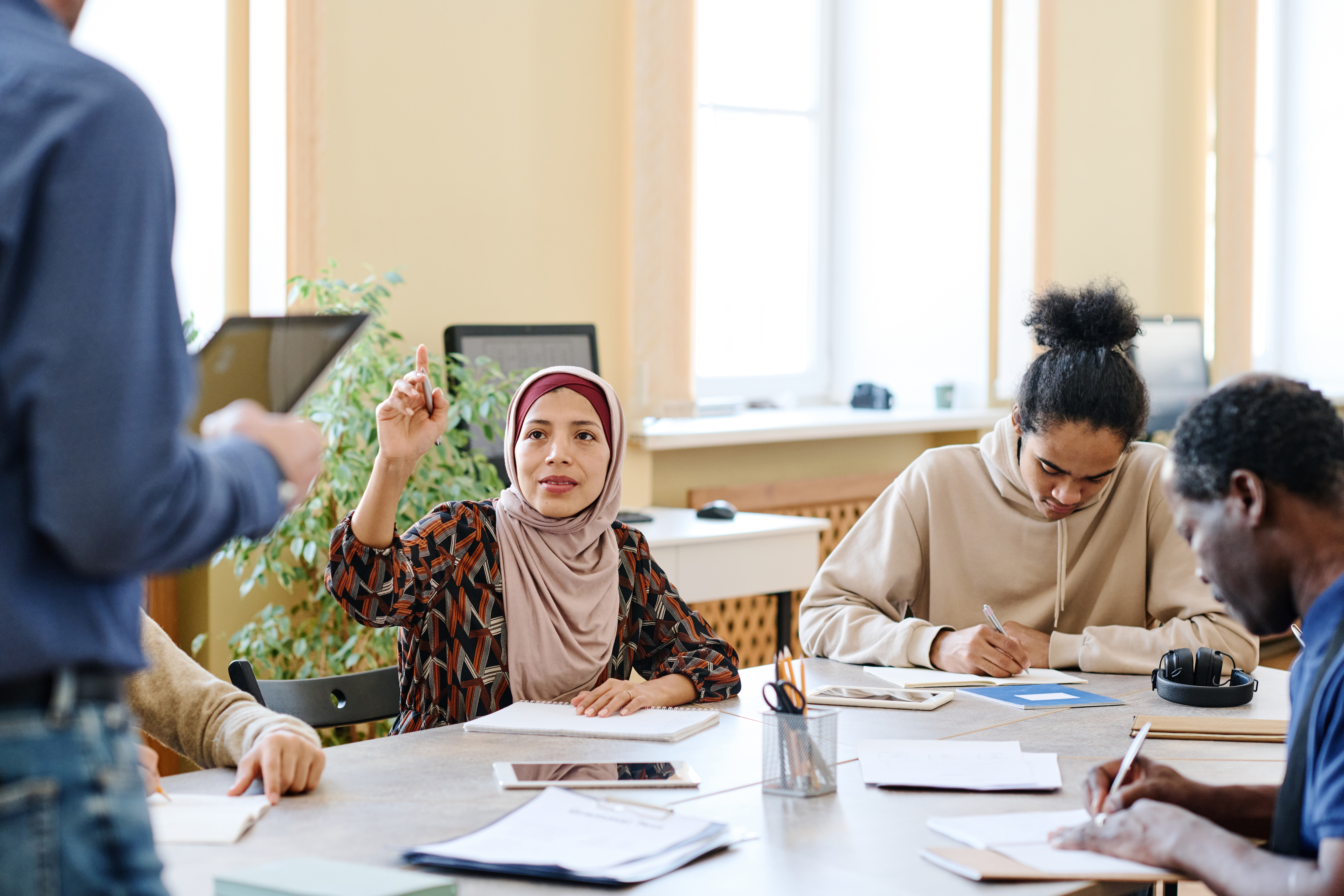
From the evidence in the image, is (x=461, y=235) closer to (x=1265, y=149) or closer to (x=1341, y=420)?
(x=1341, y=420)

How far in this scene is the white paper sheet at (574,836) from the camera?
121 cm

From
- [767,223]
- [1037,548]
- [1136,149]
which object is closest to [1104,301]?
[1037,548]

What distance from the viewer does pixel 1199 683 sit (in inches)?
75.4

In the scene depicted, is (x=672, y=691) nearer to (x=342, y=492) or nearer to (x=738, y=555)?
(x=342, y=492)

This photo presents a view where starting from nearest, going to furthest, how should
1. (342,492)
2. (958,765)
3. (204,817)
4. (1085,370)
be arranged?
(204,817) < (958,765) < (1085,370) < (342,492)

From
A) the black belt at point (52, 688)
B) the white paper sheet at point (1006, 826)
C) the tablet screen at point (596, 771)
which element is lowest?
the white paper sheet at point (1006, 826)

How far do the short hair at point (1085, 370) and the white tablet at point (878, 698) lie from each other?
52 cm

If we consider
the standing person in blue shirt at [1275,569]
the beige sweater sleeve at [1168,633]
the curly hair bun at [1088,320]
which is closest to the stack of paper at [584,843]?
the standing person in blue shirt at [1275,569]

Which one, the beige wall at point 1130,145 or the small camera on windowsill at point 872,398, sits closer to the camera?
the small camera on windowsill at point 872,398

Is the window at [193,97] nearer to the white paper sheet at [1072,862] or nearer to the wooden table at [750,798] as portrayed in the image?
the wooden table at [750,798]

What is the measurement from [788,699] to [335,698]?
2.72 ft

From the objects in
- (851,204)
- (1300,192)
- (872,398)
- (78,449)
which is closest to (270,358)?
(78,449)

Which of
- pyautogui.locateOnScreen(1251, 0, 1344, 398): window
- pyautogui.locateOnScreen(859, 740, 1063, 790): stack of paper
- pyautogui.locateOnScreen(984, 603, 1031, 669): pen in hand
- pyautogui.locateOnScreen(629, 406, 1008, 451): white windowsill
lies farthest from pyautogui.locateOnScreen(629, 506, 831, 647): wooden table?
pyautogui.locateOnScreen(1251, 0, 1344, 398): window

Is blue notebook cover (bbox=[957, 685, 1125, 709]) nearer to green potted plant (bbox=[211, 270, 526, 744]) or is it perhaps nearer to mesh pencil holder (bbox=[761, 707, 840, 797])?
mesh pencil holder (bbox=[761, 707, 840, 797])
